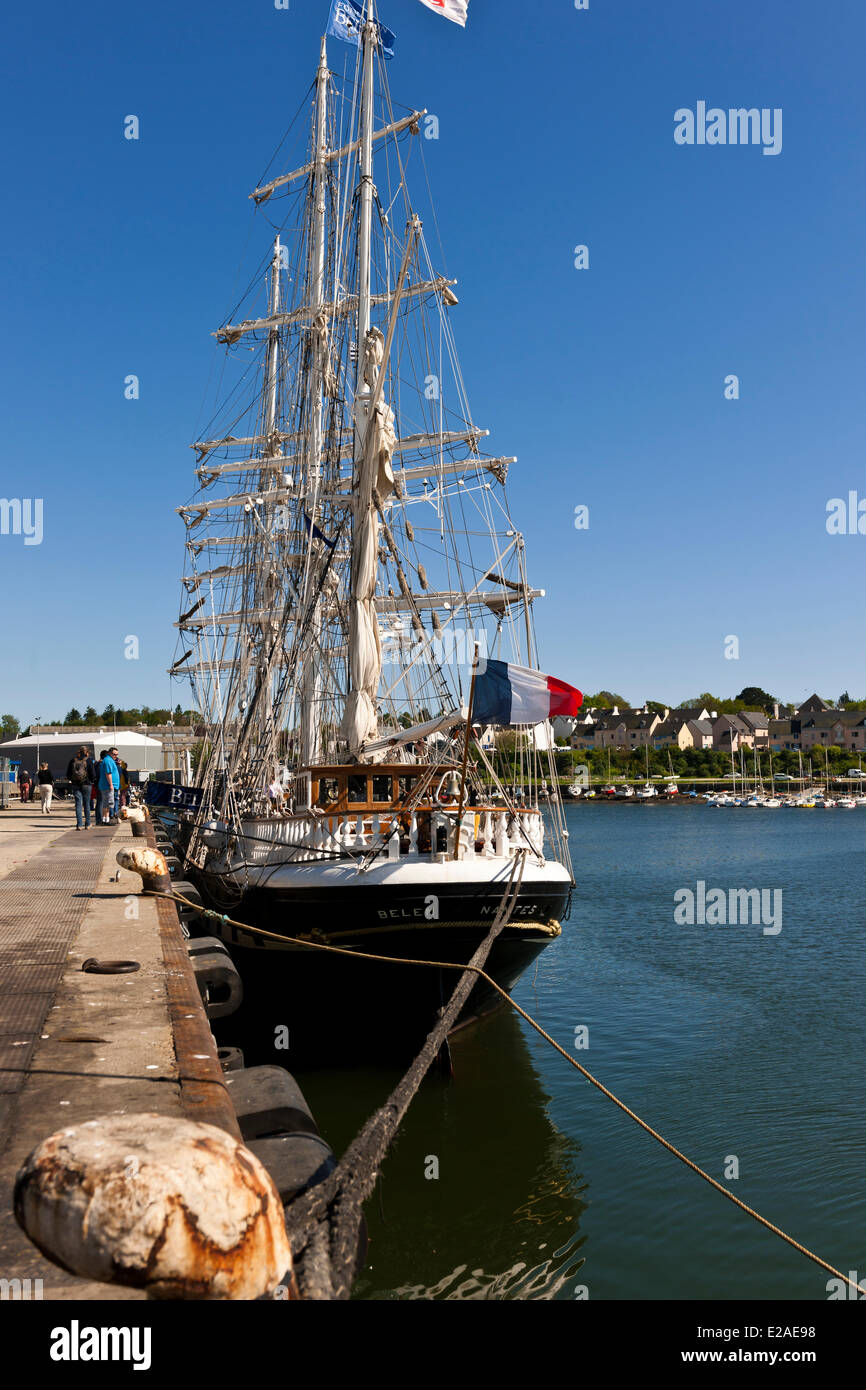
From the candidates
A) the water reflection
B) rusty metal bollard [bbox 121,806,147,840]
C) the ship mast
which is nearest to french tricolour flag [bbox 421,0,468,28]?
the ship mast

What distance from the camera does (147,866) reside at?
14000mm

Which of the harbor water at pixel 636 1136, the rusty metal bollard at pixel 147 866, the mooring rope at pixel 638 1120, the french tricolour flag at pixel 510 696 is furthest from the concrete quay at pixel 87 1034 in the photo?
the french tricolour flag at pixel 510 696

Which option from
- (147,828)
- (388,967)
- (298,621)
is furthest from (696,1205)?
(298,621)

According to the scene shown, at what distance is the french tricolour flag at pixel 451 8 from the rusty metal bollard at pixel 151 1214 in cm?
2711

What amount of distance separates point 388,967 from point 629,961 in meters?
13.0

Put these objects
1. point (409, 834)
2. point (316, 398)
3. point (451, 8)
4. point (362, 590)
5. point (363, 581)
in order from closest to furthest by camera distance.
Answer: point (409, 834) < point (451, 8) < point (362, 590) < point (363, 581) < point (316, 398)

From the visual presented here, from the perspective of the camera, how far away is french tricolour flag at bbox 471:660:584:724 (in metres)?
15.5

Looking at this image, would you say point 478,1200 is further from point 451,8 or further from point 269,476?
point 269,476

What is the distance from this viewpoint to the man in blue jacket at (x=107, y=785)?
1180 inches

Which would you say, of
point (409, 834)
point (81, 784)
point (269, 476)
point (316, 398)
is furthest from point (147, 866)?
point (269, 476)

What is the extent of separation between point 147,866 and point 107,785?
18108mm

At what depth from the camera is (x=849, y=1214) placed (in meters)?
11.3

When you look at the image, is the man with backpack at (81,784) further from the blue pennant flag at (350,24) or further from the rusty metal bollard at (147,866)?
the blue pennant flag at (350,24)
